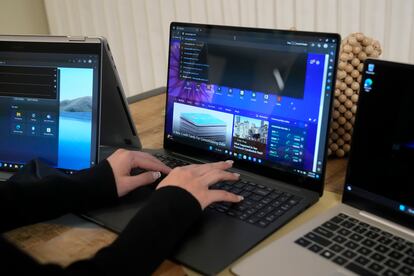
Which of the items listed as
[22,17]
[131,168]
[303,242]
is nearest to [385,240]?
[303,242]

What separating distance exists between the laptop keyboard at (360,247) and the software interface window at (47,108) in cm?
52

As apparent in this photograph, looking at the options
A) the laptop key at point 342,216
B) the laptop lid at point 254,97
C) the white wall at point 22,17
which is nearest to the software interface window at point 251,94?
the laptop lid at point 254,97

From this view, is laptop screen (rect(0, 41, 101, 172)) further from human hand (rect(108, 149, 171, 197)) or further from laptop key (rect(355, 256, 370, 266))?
laptop key (rect(355, 256, 370, 266))

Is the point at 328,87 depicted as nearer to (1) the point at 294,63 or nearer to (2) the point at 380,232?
(1) the point at 294,63

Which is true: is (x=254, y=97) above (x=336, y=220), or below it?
above

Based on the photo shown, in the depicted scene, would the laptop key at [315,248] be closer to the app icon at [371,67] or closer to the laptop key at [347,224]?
the laptop key at [347,224]

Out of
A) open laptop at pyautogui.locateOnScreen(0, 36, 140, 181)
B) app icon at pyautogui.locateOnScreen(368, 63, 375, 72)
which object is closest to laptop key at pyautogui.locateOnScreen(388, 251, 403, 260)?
app icon at pyautogui.locateOnScreen(368, 63, 375, 72)

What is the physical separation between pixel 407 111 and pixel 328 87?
6.0 inches

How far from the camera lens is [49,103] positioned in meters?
1.02

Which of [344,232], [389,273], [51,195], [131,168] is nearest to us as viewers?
[389,273]

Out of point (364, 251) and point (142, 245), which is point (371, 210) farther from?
point (142, 245)

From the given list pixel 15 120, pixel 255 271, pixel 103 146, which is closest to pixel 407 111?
pixel 255 271

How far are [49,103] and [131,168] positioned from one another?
240 mm

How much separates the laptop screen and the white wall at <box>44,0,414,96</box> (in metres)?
1.03
